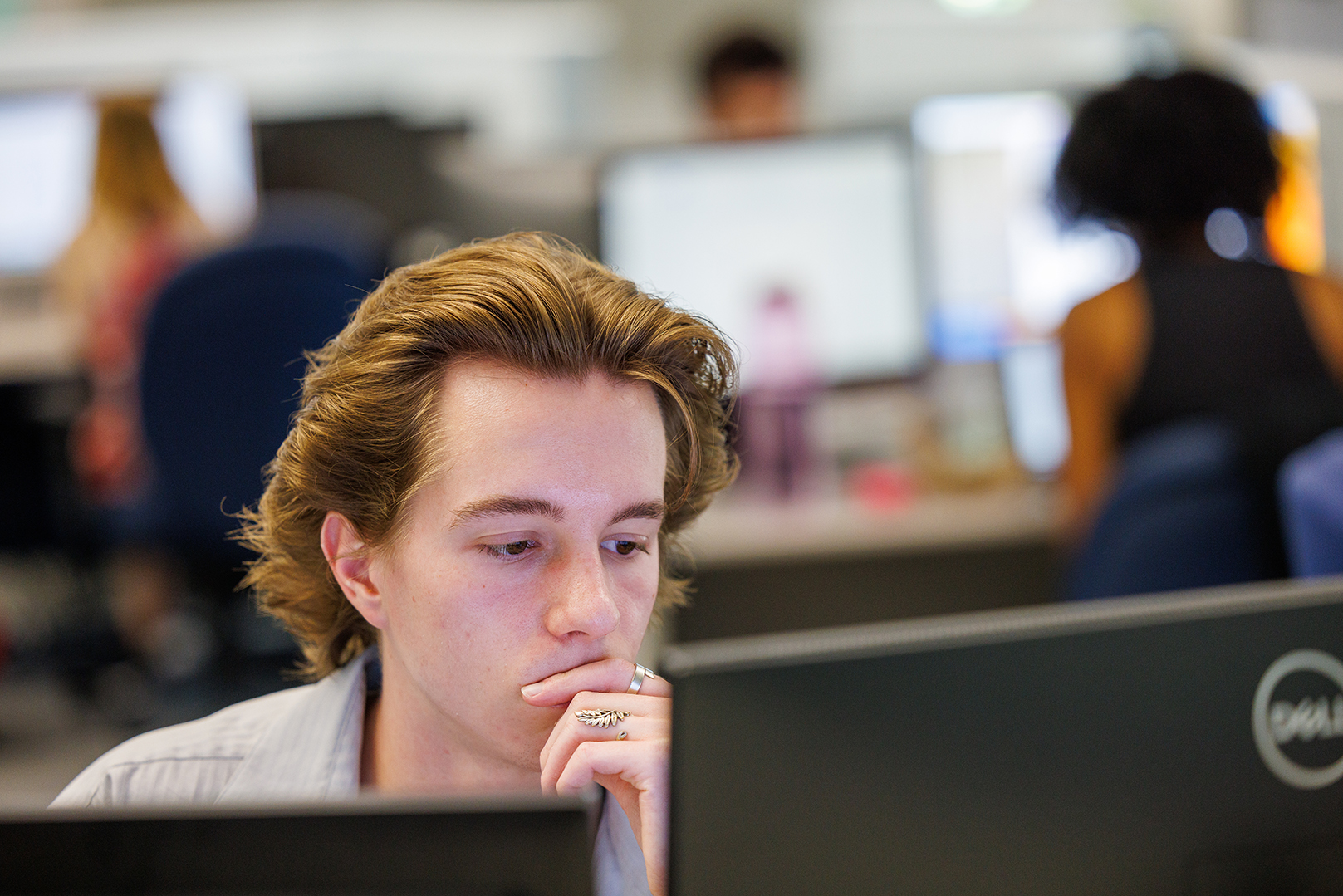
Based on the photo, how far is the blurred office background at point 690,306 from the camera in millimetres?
1944

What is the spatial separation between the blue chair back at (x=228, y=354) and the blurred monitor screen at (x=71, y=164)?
121 centimetres

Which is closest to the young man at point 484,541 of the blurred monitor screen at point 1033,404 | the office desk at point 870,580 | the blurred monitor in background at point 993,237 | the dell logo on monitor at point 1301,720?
the dell logo on monitor at point 1301,720

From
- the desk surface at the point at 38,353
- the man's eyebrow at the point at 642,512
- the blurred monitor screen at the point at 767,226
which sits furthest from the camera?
the desk surface at the point at 38,353

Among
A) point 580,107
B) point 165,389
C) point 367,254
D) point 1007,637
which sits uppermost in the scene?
point 580,107

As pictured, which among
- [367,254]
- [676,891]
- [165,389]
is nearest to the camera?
[676,891]

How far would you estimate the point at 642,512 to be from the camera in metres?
0.77

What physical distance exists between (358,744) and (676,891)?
47cm

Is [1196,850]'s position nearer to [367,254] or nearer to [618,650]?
[618,650]

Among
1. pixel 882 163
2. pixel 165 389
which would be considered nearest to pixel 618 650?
pixel 165 389

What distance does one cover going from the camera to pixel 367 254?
79.6 inches

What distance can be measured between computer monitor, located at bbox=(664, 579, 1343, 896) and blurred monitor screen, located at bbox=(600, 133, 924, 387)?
182 cm

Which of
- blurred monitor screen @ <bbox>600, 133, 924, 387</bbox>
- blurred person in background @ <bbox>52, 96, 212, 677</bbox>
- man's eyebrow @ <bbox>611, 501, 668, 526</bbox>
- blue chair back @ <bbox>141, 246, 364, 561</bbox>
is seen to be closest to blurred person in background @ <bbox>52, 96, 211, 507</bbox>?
blurred person in background @ <bbox>52, 96, 212, 677</bbox>

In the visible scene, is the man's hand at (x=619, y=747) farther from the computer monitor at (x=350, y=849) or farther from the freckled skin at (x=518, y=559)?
the computer monitor at (x=350, y=849)

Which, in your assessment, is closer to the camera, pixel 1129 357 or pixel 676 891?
pixel 676 891
